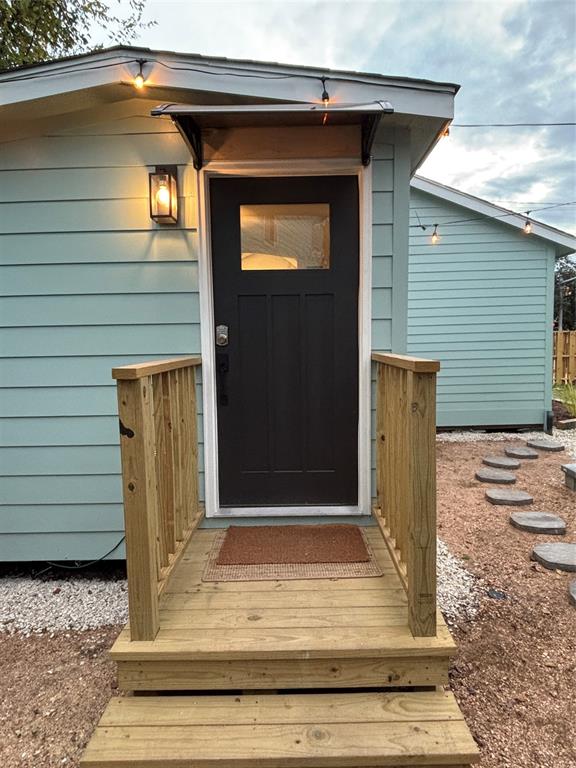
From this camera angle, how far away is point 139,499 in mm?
1457

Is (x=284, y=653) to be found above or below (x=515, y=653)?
above

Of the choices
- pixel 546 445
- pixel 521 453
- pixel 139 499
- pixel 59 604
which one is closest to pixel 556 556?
pixel 139 499

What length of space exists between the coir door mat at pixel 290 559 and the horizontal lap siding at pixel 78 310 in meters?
0.82

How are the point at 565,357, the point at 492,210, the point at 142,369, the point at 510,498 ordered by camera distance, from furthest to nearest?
the point at 565,357
the point at 492,210
the point at 510,498
the point at 142,369

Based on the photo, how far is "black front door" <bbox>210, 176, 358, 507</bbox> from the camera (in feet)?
7.68

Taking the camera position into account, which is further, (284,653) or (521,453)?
(521,453)

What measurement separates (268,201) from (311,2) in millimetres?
5634

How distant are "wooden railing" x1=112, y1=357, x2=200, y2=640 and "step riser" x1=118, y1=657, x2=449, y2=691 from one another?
123mm

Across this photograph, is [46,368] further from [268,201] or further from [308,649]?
[308,649]

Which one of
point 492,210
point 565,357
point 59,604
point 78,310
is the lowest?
point 59,604

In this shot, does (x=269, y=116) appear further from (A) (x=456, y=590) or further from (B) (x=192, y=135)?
(A) (x=456, y=590)

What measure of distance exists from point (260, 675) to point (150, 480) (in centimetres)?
78

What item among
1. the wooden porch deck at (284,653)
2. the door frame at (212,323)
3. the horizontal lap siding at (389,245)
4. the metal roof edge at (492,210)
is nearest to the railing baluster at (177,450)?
the door frame at (212,323)

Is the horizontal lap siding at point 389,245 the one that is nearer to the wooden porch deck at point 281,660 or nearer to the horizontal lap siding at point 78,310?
the wooden porch deck at point 281,660
